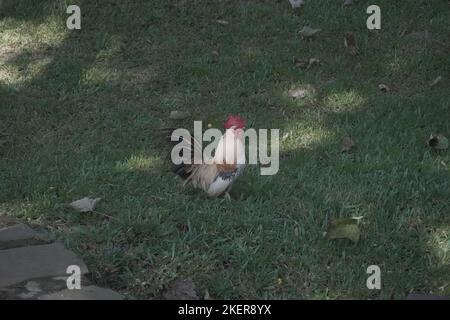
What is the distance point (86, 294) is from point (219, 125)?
2.22 meters

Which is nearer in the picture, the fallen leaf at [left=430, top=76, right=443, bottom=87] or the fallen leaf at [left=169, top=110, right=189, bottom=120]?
the fallen leaf at [left=169, top=110, right=189, bottom=120]

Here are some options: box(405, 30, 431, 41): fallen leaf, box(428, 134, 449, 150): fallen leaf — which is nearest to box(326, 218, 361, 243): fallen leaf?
box(428, 134, 449, 150): fallen leaf

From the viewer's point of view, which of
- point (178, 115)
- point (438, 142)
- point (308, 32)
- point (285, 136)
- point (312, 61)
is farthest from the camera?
point (308, 32)

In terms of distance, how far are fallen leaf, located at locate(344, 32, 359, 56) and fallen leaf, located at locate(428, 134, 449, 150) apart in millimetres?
1653

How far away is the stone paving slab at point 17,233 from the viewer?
366 cm

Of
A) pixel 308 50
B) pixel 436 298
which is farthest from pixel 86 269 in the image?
pixel 308 50

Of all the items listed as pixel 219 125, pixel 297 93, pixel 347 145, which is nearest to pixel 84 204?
pixel 219 125

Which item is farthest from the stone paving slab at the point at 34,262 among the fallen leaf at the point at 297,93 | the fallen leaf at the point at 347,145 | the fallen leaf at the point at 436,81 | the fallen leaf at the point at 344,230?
the fallen leaf at the point at 436,81

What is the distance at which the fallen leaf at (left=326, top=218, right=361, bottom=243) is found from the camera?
12.1ft

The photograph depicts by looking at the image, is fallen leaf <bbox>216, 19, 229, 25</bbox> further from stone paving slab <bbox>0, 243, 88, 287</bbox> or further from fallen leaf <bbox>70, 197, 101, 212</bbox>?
stone paving slab <bbox>0, 243, 88, 287</bbox>

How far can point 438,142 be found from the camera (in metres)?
4.71

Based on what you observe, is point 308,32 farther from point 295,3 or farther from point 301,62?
point 295,3

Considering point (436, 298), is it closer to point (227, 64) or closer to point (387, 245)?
point (387, 245)
